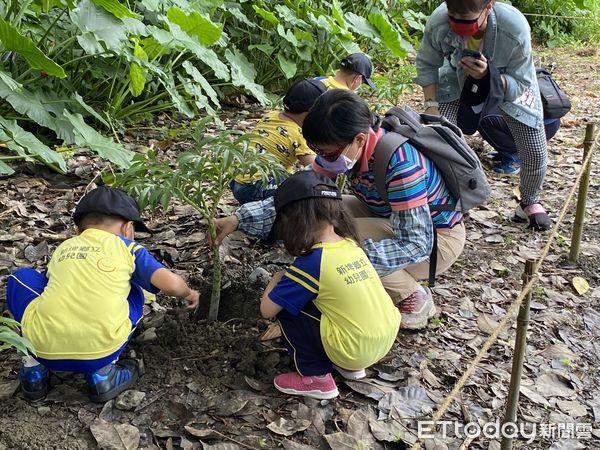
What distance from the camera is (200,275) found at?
342 centimetres

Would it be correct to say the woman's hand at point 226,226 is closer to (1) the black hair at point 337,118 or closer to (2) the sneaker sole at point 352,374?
(1) the black hair at point 337,118

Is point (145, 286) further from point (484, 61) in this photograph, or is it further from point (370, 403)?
point (484, 61)

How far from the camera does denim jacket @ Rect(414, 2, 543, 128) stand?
372cm

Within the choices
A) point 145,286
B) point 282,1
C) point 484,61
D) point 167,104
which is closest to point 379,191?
point 145,286

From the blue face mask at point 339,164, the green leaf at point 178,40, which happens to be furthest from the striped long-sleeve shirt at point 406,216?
the green leaf at point 178,40

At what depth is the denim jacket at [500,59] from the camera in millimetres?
3719

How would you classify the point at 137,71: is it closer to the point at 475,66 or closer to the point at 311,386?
the point at 475,66

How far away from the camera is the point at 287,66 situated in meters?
6.22

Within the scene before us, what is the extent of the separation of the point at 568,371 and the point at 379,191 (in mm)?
1252

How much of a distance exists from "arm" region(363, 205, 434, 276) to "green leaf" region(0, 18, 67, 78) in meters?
2.13

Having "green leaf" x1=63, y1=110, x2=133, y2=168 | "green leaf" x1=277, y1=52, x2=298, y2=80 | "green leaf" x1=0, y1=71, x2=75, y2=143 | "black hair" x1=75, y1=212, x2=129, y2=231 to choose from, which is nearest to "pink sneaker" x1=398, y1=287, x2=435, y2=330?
"black hair" x1=75, y1=212, x2=129, y2=231

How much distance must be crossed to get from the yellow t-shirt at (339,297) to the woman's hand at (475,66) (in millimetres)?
1879

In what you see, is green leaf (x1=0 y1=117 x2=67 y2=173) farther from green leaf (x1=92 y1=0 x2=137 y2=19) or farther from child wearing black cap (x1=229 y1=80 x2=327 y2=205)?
child wearing black cap (x1=229 y1=80 x2=327 y2=205)

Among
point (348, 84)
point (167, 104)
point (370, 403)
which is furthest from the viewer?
point (167, 104)
